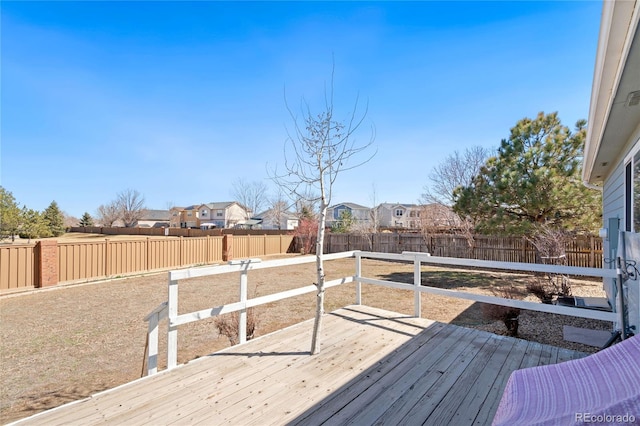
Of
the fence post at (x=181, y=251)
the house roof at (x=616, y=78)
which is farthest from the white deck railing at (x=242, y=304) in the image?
the fence post at (x=181, y=251)

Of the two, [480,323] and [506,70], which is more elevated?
[506,70]

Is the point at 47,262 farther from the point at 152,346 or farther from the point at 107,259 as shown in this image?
the point at 152,346

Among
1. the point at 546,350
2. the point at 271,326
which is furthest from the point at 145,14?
the point at 546,350

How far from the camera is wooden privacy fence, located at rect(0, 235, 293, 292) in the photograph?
30.2ft

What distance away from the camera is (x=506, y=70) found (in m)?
7.90

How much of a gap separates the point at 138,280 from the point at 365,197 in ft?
64.8

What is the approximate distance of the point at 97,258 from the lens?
11.2 metres

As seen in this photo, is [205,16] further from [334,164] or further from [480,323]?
[480,323]

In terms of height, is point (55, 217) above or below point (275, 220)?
above

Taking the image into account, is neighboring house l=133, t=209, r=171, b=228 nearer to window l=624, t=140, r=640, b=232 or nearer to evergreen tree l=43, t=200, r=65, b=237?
evergreen tree l=43, t=200, r=65, b=237

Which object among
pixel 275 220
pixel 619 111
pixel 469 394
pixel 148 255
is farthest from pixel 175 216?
pixel 619 111

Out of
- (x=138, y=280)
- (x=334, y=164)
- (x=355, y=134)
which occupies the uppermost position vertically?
(x=355, y=134)

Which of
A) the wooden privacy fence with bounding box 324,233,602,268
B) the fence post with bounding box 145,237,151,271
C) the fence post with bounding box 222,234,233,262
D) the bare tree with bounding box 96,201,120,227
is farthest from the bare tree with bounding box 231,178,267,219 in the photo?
the fence post with bounding box 145,237,151,271

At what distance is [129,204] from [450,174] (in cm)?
5024
